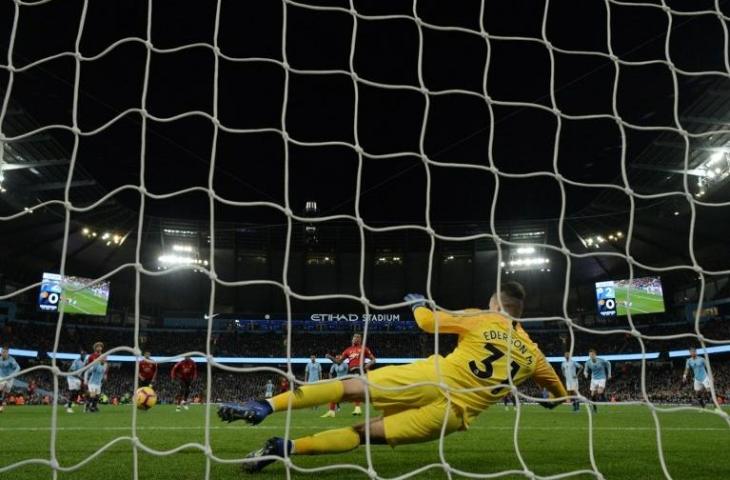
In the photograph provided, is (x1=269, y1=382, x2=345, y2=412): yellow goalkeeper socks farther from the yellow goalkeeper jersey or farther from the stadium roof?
the stadium roof

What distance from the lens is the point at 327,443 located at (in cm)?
398

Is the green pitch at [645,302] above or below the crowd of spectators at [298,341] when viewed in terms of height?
above

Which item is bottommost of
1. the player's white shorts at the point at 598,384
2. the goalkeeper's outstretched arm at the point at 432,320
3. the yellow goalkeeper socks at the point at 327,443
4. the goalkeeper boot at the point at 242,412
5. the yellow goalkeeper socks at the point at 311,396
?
the player's white shorts at the point at 598,384

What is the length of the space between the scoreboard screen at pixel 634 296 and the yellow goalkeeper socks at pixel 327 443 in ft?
95.1

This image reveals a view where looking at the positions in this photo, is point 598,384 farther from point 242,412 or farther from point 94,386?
point 242,412

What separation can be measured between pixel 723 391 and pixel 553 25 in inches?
914

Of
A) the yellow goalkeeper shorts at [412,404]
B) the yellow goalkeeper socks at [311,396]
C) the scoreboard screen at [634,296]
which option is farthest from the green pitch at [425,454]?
the scoreboard screen at [634,296]

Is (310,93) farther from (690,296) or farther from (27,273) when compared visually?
(690,296)

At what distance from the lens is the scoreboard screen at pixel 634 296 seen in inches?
1211

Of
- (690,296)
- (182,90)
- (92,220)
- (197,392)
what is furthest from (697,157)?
(92,220)

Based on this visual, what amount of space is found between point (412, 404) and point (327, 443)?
2.17 ft

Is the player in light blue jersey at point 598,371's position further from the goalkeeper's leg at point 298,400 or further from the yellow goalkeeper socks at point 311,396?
the yellow goalkeeper socks at point 311,396

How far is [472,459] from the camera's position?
195 inches

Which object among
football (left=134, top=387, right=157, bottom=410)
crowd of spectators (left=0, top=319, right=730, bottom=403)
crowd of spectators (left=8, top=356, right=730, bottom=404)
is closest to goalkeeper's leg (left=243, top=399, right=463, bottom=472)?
football (left=134, top=387, right=157, bottom=410)
